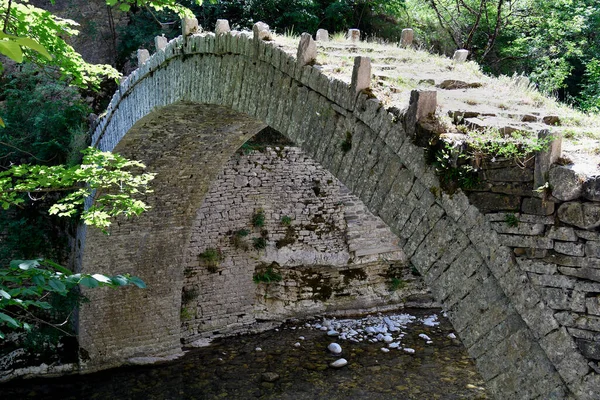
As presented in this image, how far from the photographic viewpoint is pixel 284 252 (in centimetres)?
1164

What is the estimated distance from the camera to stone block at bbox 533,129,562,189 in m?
3.06

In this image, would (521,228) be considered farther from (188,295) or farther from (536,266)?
(188,295)

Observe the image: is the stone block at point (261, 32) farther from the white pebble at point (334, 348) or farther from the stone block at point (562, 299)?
the white pebble at point (334, 348)

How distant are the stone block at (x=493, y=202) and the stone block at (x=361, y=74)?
Result: 53.0 inches

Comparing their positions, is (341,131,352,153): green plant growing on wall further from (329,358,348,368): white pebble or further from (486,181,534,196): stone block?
(329,358,348,368): white pebble

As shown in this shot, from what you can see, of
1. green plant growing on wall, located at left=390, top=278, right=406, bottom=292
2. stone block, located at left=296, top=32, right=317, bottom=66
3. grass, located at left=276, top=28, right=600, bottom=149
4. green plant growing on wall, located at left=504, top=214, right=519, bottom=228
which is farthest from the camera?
green plant growing on wall, located at left=390, top=278, right=406, bottom=292

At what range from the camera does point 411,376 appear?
9.35 meters

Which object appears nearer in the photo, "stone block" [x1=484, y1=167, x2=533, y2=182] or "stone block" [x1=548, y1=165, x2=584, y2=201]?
"stone block" [x1=548, y1=165, x2=584, y2=201]

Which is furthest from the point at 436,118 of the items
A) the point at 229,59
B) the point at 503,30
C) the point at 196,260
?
the point at 503,30

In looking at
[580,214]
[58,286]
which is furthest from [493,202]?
[58,286]

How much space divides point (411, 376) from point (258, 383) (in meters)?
2.44

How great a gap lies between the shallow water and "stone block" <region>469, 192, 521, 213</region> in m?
5.97

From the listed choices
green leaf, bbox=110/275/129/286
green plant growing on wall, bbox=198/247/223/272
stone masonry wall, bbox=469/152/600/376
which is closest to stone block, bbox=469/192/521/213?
stone masonry wall, bbox=469/152/600/376

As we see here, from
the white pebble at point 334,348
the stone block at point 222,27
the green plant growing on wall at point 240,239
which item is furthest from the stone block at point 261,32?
the white pebble at point 334,348
